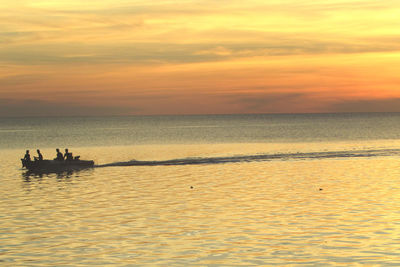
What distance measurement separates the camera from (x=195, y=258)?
60.0 feet

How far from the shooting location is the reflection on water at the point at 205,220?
18.6m

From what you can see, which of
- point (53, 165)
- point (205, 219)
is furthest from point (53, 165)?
point (205, 219)

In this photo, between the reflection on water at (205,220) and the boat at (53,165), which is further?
the boat at (53,165)

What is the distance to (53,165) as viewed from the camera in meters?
52.5

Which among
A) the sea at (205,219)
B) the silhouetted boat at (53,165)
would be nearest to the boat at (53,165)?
the silhouetted boat at (53,165)

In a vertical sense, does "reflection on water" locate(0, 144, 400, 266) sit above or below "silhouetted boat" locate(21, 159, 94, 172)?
below

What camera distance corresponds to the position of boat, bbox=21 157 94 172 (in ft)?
167

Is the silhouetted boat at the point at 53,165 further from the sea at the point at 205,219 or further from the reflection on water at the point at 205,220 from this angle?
the reflection on water at the point at 205,220

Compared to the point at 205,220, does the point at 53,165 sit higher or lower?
higher

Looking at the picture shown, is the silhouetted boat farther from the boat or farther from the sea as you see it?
the sea

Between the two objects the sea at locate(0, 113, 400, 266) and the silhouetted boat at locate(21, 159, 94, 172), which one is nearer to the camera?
the sea at locate(0, 113, 400, 266)

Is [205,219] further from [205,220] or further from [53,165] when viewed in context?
[53,165]

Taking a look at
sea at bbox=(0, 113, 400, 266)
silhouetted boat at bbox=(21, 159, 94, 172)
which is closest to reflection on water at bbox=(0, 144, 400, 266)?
sea at bbox=(0, 113, 400, 266)

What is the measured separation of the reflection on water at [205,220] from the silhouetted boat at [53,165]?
7.03 metres
